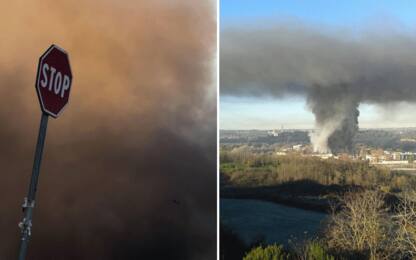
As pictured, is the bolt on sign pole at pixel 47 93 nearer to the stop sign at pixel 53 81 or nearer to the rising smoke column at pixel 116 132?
the stop sign at pixel 53 81

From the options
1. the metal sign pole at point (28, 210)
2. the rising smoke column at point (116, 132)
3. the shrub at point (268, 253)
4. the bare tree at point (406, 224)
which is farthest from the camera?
the bare tree at point (406, 224)

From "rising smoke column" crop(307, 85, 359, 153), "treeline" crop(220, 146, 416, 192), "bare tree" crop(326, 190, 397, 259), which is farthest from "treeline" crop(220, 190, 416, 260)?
"rising smoke column" crop(307, 85, 359, 153)

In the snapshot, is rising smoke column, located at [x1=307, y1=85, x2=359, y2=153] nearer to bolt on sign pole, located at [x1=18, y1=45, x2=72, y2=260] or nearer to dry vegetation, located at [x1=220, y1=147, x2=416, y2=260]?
dry vegetation, located at [x1=220, y1=147, x2=416, y2=260]

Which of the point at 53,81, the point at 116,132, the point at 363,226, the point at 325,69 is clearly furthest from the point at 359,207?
the point at 53,81

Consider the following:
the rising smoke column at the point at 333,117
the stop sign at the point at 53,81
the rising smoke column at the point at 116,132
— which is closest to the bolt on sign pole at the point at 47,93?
the stop sign at the point at 53,81

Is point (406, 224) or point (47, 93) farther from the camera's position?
point (406, 224)

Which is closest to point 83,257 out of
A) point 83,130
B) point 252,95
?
point 83,130

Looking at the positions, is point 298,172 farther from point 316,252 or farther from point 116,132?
point 116,132
